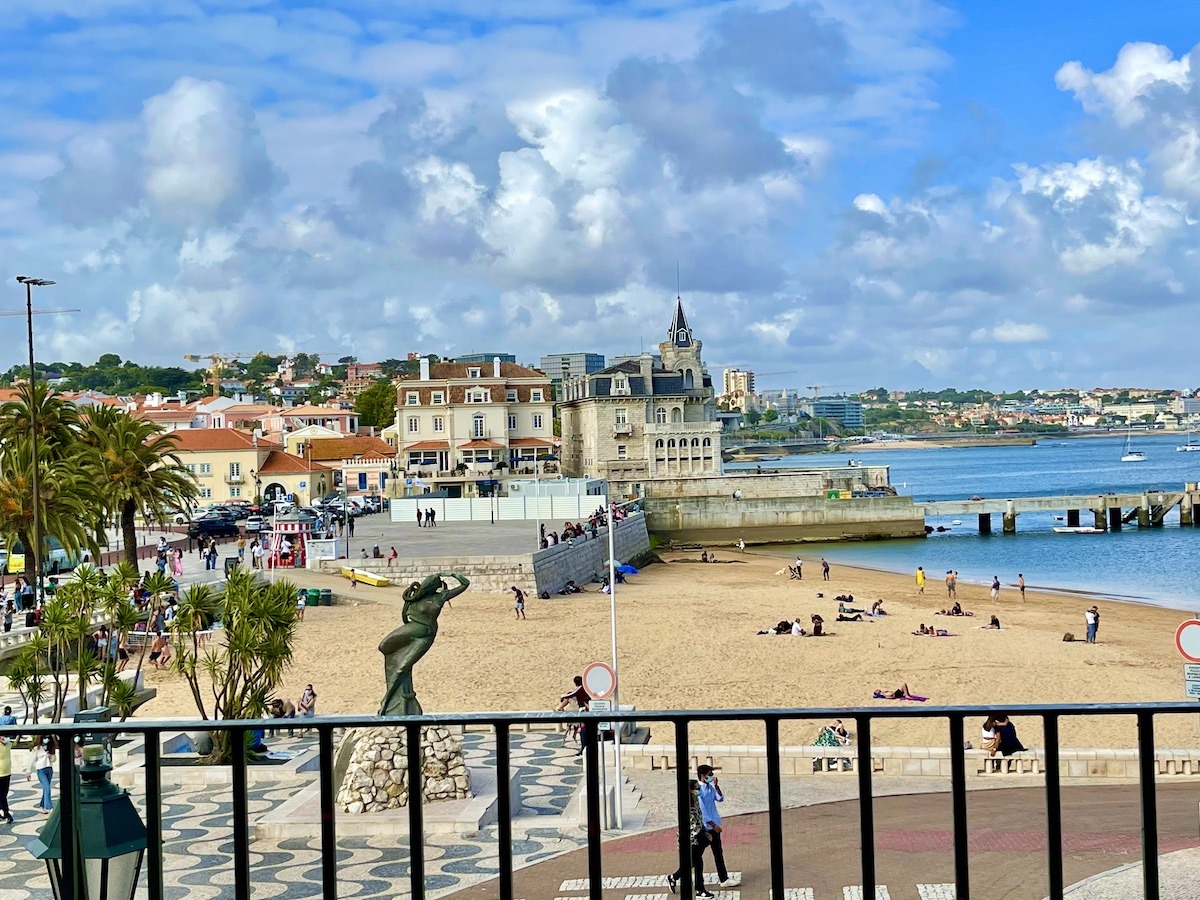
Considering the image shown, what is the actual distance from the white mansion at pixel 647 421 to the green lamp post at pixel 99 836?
246ft

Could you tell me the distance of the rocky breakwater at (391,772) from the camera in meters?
13.4

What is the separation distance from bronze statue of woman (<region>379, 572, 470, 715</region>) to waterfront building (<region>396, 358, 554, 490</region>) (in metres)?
63.5

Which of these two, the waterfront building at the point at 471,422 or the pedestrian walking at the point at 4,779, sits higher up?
the waterfront building at the point at 471,422

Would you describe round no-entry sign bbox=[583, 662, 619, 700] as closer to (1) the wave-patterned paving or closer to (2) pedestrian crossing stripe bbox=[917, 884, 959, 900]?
(1) the wave-patterned paving

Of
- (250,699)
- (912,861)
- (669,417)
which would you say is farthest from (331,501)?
(912,861)

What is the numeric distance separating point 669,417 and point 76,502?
59637mm

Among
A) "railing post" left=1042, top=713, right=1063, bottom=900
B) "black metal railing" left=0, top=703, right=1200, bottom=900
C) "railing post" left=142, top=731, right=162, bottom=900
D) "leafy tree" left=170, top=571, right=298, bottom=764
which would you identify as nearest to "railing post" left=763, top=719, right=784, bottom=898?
"black metal railing" left=0, top=703, right=1200, bottom=900

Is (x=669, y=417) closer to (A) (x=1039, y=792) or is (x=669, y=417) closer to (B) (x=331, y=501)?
(B) (x=331, y=501)

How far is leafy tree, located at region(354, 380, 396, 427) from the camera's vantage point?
12244 cm

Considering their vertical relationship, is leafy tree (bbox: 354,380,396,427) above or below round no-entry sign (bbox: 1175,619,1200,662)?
above

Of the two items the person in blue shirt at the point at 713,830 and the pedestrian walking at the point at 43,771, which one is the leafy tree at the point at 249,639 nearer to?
the pedestrian walking at the point at 43,771

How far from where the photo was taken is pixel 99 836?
13.1ft

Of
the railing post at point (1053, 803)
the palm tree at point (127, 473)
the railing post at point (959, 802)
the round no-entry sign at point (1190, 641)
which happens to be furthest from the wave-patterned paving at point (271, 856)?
the palm tree at point (127, 473)

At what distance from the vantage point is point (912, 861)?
589cm
